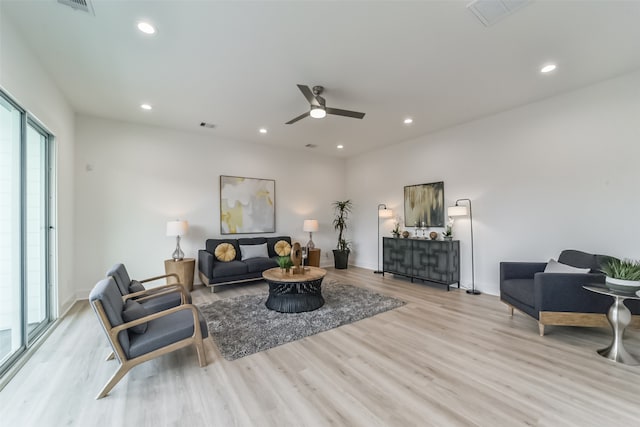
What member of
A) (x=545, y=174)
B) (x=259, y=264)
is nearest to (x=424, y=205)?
(x=545, y=174)

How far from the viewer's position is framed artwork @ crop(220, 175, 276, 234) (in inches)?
224

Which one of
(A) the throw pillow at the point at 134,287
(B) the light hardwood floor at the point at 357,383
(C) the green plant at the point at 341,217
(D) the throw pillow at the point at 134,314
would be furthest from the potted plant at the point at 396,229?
(D) the throw pillow at the point at 134,314

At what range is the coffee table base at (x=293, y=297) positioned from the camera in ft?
12.1

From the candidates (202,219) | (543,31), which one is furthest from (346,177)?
(543,31)

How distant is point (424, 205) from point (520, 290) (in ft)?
8.58

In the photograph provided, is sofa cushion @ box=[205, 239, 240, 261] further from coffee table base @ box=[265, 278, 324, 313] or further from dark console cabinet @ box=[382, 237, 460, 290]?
dark console cabinet @ box=[382, 237, 460, 290]

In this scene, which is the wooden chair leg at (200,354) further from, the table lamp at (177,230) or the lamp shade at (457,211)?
the lamp shade at (457,211)

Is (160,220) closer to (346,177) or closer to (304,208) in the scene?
(304,208)

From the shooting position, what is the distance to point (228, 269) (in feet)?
15.9

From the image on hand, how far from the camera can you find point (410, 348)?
8.89ft

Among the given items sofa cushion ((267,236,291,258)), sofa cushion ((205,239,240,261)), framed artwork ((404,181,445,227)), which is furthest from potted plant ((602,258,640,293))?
sofa cushion ((205,239,240,261))

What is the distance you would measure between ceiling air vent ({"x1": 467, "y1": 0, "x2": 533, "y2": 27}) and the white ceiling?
0.08m

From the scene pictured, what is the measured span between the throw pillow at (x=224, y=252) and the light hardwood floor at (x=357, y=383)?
2.19m

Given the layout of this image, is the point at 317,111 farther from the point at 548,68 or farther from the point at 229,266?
the point at 229,266
